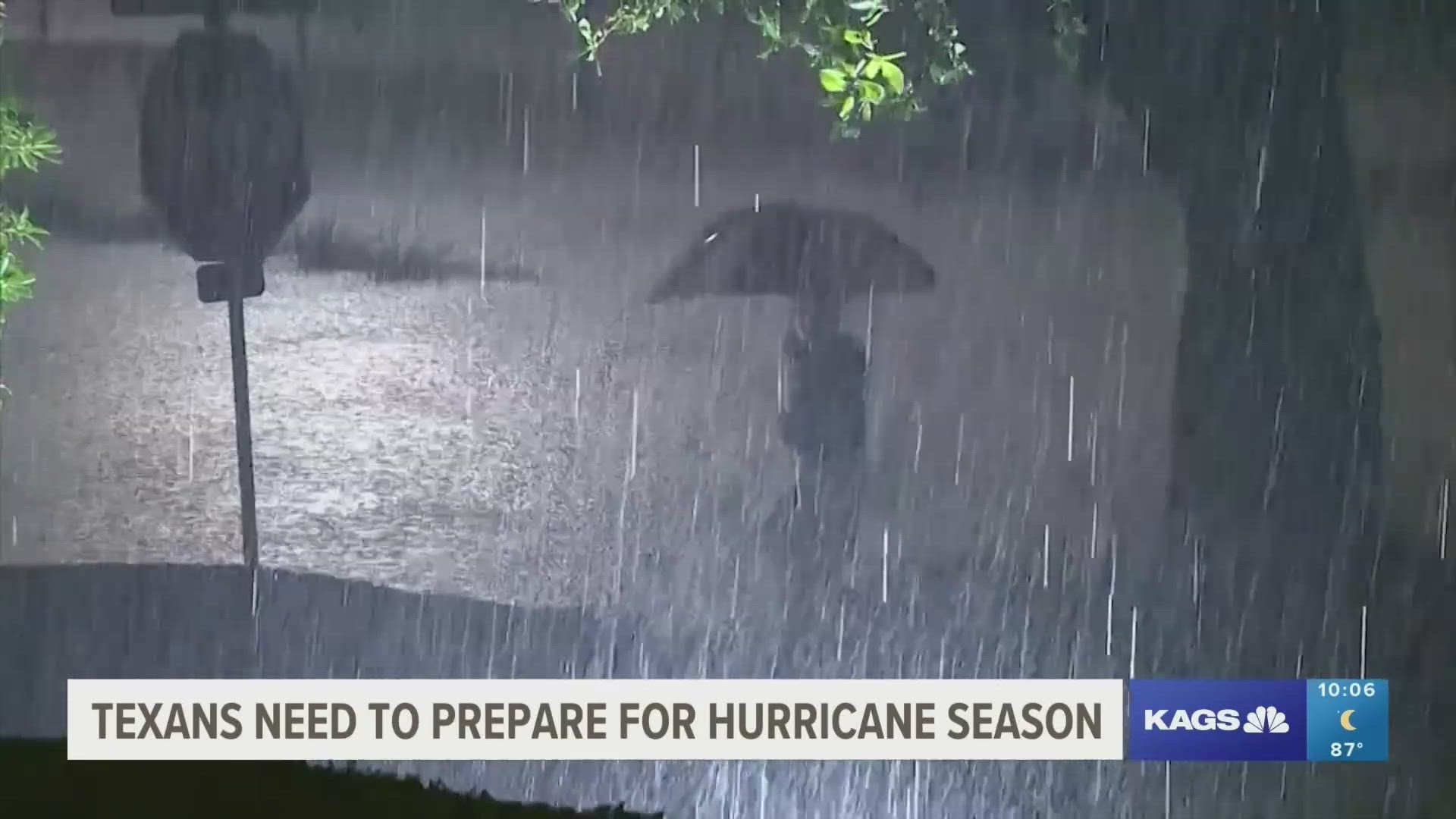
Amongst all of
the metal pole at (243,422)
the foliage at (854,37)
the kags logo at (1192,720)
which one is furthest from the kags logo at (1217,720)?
the metal pole at (243,422)

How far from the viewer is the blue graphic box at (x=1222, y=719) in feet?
3.28

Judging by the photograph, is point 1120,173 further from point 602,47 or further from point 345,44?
point 345,44

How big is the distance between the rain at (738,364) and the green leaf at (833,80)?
0.02 meters

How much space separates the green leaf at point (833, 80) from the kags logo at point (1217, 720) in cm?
57

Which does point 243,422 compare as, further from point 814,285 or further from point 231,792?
point 814,285

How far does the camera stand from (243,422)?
0.99m

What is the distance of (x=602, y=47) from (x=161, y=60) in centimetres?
36

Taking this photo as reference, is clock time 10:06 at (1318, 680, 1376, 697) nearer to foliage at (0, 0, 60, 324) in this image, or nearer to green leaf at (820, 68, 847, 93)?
green leaf at (820, 68, 847, 93)

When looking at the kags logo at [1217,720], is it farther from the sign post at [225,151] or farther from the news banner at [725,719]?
the sign post at [225,151]

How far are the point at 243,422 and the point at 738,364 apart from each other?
1.35ft

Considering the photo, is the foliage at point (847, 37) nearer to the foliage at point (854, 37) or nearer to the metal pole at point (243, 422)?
the foliage at point (854, 37)

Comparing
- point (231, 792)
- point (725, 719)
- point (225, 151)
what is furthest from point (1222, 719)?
point (225, 151)

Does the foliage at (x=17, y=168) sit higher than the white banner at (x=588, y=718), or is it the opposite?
the foliage at (x=17, y=168)

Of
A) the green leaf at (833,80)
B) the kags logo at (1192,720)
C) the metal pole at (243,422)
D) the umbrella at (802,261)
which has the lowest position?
the kags logo at (1192,720)
